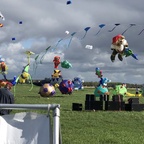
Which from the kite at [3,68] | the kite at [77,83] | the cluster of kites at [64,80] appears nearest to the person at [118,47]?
the cluster of kites at [64,80]

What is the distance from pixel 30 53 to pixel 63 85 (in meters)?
4.63

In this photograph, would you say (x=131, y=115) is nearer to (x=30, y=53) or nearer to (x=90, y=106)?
(x=90, y=106)

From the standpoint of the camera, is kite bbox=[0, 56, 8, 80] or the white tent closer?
the white tent

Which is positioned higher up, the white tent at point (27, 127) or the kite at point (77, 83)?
the kite at point (77, 83)

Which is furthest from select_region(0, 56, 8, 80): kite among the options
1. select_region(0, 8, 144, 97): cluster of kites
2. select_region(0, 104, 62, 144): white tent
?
select_region(0, 104, 62, 144): white tent

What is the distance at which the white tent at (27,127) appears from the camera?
4199 millimetres

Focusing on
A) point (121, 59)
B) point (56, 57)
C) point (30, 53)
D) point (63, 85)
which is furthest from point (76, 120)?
point (56, 57)

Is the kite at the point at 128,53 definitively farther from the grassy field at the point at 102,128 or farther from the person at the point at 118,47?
the grassy field at the point at 102,128

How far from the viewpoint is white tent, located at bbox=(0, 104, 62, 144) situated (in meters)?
4.20

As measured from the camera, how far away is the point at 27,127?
4.33m

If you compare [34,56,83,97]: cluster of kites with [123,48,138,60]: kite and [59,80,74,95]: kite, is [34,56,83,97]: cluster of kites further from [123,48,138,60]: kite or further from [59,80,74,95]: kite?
[123,48,138,60]: kite

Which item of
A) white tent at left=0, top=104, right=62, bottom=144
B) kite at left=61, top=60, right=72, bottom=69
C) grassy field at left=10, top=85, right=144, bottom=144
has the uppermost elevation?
kite at left=61, top=60, right=72, bottom=69

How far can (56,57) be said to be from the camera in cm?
3725

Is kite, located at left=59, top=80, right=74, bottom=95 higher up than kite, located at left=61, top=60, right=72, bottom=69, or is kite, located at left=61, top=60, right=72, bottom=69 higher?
kite, located at left=61, top=60, right=72, bottom=69
